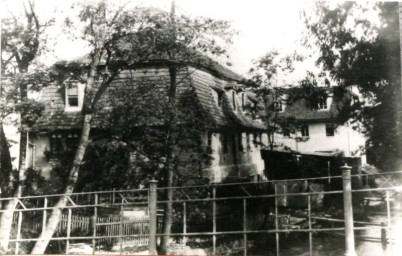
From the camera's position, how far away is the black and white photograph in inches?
219

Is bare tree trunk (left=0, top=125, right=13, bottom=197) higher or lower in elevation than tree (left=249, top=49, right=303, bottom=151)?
lower

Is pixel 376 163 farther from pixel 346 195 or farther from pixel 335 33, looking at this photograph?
pixel 335 33

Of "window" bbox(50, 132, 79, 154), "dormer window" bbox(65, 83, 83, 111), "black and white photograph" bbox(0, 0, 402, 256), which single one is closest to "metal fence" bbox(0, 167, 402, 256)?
"black and white photograph" bbox(0, 0, 402, 256)

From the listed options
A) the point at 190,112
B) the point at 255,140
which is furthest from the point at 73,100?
the point at 255,140

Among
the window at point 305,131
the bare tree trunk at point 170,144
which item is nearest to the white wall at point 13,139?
the bare tree trunk at point 170,144

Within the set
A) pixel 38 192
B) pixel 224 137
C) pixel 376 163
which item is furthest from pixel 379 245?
pixel 38 192

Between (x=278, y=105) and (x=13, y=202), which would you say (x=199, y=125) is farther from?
(x=13, y=202)

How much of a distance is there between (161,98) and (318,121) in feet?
10.7

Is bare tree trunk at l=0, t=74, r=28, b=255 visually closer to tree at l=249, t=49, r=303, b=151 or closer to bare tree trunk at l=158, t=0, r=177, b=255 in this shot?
bare tree trunk at l=158, t=0, r=177, b=255

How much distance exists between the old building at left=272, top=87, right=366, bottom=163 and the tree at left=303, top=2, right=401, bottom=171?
233 millimetres

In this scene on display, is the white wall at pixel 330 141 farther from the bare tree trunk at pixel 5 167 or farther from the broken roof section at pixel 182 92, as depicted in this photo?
the bare tree trunk at pixel 5 167

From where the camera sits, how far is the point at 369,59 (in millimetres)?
5527

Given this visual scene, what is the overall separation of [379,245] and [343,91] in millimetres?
2722

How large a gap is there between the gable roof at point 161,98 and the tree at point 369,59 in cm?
204
